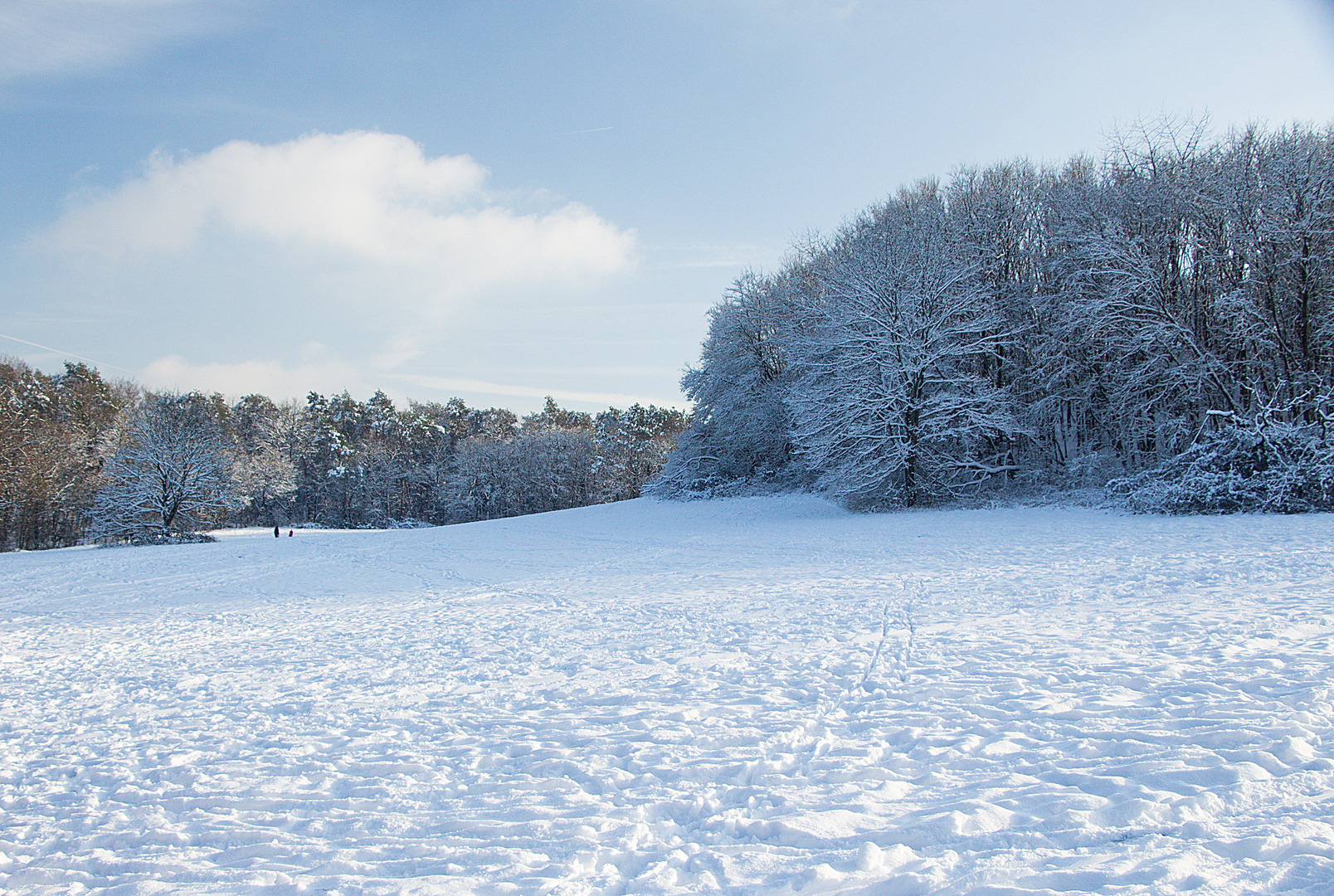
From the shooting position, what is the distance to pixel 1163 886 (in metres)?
2.47

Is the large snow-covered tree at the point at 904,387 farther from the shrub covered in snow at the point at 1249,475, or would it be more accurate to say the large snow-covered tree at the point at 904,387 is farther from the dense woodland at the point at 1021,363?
the shrub covered in snow at the point at 1249,475

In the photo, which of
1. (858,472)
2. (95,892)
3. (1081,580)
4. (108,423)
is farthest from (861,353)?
(108,423)

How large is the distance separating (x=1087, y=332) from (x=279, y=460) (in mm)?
46005

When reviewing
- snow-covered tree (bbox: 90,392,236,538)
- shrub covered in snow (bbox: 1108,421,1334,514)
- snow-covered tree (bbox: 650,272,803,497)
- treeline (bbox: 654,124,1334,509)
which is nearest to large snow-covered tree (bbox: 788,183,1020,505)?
treeline (bbox: 654,124,1334,509)

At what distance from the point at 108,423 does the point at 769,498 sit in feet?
139

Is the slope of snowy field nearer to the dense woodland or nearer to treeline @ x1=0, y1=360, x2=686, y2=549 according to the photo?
the dense woodland

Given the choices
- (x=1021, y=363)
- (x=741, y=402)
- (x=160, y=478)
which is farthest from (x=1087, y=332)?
(x=160, y=478)

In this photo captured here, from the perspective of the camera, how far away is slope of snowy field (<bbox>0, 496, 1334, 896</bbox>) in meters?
2.84

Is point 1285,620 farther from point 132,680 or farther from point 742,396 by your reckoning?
point 742,396

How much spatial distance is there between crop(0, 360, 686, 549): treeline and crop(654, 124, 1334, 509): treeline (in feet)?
71.2

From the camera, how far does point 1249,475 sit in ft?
48.4

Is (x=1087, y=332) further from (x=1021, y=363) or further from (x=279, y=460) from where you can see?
(x=279, y=460)

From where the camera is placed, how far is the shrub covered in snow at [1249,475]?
1365 cm

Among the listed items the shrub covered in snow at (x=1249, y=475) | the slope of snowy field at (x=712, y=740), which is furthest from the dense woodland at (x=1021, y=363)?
the slope of snowy field at (x=712, y=740)
